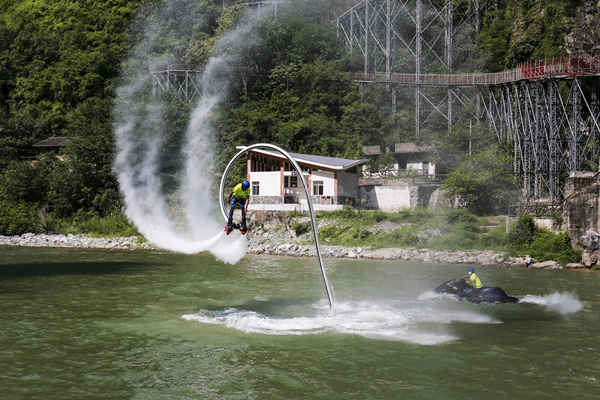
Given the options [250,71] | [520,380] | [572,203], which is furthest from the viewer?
[250,71]

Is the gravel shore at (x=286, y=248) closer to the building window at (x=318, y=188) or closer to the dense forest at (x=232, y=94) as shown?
the dense forest at (x=232, y=94)

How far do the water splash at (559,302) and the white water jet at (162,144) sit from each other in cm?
2012

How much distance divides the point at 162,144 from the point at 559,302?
5090 centimetres

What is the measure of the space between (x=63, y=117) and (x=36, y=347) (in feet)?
273

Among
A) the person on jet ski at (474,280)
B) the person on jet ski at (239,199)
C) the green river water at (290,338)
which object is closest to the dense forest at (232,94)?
the person on jet ski at (474,280)

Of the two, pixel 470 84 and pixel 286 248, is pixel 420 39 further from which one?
pixel 286 248

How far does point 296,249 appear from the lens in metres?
53.5

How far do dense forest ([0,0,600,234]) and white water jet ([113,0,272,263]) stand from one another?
168 centimetres

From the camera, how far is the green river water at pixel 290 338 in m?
17.2

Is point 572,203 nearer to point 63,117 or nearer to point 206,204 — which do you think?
point 206,204

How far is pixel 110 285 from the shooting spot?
35.1 meters

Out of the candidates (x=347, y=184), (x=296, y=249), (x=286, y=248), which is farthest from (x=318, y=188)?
(x=296, y=249)

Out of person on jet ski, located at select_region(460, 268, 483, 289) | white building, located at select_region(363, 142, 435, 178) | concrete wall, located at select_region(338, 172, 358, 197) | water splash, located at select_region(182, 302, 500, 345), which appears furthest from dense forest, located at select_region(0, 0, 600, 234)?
water splash, located at select_region(182, 302, 500, 345)

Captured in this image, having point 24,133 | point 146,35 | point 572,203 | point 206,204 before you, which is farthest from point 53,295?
point 146,35
